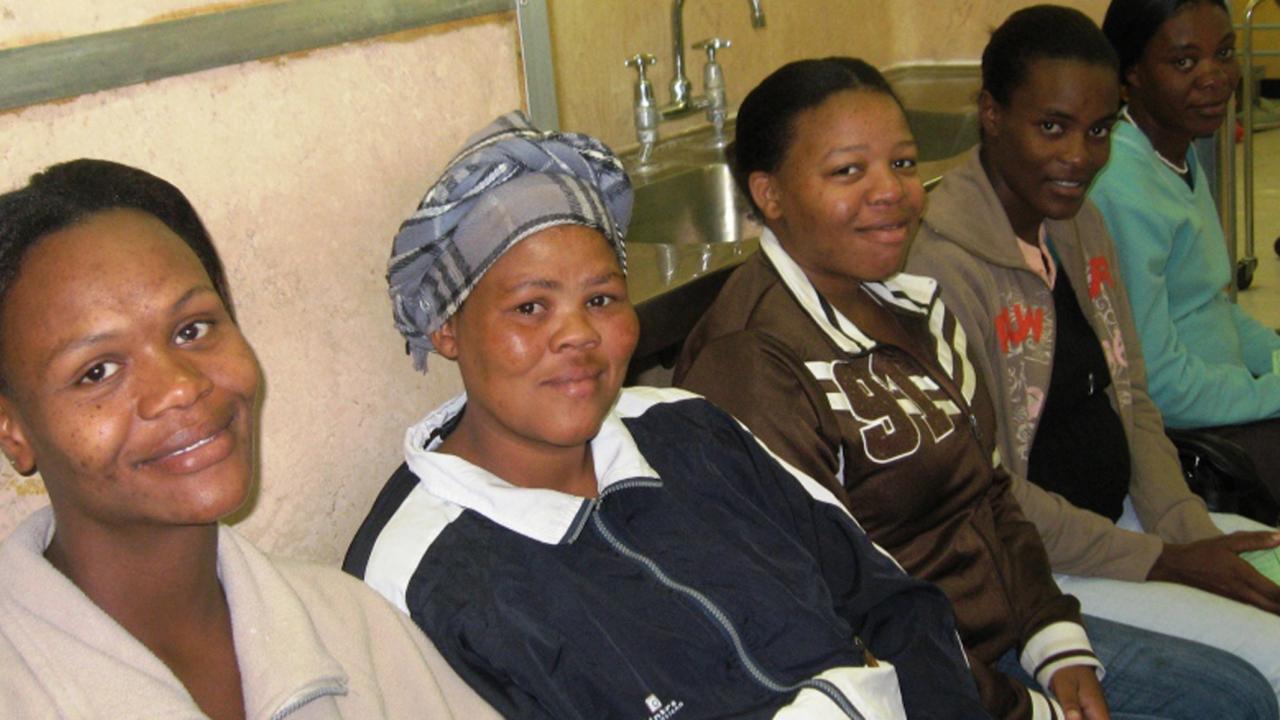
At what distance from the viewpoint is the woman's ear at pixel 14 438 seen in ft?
3.30

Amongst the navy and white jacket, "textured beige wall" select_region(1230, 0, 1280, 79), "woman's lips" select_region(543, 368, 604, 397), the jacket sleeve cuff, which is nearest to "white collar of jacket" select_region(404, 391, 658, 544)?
the navy and white jacket

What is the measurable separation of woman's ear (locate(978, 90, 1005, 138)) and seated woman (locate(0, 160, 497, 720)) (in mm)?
1529

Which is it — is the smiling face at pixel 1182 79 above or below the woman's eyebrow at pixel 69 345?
below

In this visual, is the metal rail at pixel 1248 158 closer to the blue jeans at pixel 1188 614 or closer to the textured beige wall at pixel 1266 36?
the blue jeans at pixel 1188 614

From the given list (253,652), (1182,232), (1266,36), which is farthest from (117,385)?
(1266,36)

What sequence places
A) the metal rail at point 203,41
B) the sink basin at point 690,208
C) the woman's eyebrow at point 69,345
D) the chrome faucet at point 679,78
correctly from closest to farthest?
the woman's eyebrow at point 69,345 → the metal rail at point 203,41 → the sink basin at point 690,208 → the chrome faucet at point 679,78

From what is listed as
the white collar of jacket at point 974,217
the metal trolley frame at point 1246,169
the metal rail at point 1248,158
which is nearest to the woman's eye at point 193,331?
the white collar of jacket at point 974,217

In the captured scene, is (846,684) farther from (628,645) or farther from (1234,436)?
(1234,436)

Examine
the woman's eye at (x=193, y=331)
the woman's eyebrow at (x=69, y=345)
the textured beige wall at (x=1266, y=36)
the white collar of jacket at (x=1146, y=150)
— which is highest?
the woman's eyebrow at (x=69, y=345)

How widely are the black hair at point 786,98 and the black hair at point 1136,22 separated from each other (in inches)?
40.6

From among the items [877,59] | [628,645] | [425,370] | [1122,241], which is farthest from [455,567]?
[877,59]

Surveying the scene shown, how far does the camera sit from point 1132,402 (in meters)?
2.34

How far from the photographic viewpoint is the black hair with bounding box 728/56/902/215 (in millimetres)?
1834

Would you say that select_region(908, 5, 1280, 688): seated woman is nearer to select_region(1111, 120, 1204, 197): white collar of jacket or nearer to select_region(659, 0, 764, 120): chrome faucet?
select_region(1111, 120, 1204, 197): white collar of jacket
